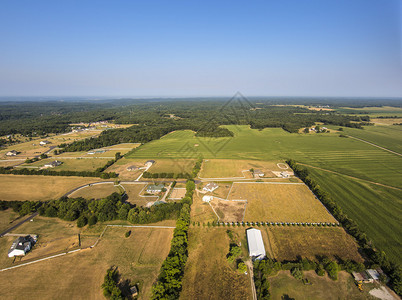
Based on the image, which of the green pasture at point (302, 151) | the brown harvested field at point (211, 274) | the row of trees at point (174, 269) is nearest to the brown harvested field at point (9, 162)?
the green pasture at point (302, 151)

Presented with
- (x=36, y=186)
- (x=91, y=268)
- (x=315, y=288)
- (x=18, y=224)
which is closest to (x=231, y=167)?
(x=315, y=288)

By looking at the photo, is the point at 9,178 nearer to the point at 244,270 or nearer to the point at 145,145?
the point at 145,145

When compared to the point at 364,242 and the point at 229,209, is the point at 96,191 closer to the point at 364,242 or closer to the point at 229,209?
the point at 229,209

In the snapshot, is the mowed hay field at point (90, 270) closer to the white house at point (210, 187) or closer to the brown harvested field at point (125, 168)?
the white house at point (210, 187)

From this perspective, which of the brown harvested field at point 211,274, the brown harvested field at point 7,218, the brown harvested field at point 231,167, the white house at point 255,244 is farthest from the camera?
the brown harvested field at point 231,167

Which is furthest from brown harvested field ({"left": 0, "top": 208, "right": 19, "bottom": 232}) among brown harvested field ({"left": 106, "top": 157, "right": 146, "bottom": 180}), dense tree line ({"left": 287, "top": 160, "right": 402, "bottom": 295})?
dense tree line ({"left": 287, "top": 160, "right": 402, "bottom": 295})

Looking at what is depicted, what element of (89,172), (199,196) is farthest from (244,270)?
(89,172)
